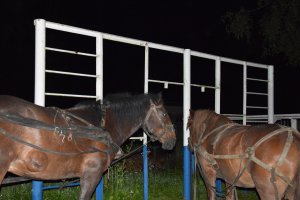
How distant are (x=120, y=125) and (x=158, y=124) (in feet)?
1.87

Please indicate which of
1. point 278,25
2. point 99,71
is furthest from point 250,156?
point 278,25

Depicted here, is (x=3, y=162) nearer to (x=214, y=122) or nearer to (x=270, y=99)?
(x=214, y=122)

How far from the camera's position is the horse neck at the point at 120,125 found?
17.2ft

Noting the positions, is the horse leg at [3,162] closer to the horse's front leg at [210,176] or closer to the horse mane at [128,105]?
the horse mane at [128,105]

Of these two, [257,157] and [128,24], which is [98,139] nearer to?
[257,157]

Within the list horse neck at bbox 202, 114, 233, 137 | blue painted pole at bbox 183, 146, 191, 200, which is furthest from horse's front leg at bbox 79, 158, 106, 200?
blue painted pole at bbox 183, 146, 191, 200

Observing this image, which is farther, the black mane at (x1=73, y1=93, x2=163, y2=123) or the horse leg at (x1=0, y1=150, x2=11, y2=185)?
the black mane at (x1=73, y1=93, x2=163, y2=123)

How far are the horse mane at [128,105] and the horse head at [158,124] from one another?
53mm

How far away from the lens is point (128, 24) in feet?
93.2

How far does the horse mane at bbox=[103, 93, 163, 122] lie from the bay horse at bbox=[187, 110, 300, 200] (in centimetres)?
134

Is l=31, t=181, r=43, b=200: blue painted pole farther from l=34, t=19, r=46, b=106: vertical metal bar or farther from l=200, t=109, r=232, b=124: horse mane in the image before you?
l=200, t=109, r=232, b=124: horse mane

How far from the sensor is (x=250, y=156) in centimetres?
513

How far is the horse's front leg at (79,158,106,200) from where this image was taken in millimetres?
4712

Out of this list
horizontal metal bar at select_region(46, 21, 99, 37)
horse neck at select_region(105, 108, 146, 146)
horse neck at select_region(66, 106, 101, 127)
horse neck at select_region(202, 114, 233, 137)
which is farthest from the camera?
horse neck at select_region(202, 114, 233, 137)
